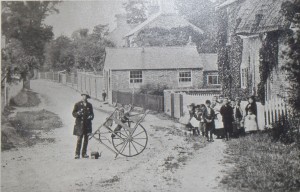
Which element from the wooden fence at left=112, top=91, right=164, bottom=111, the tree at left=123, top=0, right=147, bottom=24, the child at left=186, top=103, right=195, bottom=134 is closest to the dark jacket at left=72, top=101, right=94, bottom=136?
the wooden fence at left=112, top=91, right=164, bottom=111

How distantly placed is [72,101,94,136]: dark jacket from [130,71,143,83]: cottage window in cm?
62

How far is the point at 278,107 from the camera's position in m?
5.37

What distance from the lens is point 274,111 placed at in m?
5.46

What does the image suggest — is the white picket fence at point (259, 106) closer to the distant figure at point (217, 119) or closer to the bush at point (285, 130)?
the bush at point (285, 130)

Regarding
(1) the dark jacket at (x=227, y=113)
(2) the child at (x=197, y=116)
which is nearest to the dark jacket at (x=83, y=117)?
(2) the child at (x=197, y=116)

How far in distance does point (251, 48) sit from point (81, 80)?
8.93ft

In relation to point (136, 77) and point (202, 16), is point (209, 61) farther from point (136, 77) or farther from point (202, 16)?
point (136, 77)

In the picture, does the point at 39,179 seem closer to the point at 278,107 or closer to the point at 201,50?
the point at 201,50

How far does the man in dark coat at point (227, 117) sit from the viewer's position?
5.61 metres

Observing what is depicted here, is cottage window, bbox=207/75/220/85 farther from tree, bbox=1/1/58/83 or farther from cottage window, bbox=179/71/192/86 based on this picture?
tree, bbox=1/1/58/83

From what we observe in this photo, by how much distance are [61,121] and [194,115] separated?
194 centimetres

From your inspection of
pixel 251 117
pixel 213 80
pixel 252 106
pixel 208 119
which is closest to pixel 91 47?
pixel 213 80

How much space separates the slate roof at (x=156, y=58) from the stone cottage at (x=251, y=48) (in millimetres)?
323

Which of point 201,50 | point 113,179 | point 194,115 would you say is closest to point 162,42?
point 201,50
